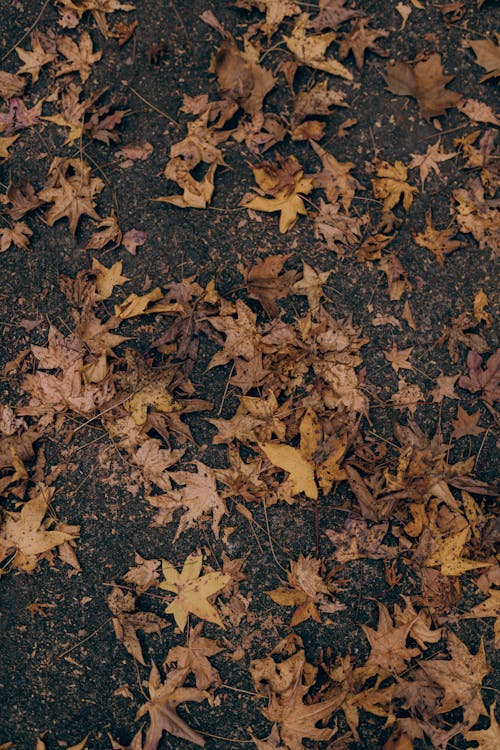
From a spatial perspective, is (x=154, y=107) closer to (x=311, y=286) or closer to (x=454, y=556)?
(x=311, y=286)

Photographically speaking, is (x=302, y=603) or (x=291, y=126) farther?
(x=291, y=126)

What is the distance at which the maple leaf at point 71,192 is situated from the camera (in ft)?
8.29

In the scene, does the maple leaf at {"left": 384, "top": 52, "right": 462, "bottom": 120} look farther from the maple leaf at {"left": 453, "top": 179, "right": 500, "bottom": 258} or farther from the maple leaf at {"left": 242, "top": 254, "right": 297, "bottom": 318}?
the maple leaf at {"left": 242, "top": 254, "right": 297, "bottom": 318}

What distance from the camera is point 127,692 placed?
2.35 meters

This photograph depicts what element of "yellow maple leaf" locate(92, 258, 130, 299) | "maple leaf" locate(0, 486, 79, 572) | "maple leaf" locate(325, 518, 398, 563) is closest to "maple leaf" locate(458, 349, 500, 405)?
"maple leaf" locate(325, 518, 398, 563)

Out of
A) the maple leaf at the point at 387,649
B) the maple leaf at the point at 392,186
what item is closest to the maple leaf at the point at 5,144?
the maple leaf at the point at 392,186

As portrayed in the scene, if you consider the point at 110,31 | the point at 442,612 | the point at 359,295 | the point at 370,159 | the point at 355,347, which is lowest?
the point at 442,612

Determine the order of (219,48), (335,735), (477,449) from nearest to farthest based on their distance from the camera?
1. (335,735)
2. (477,449)
3. (219,48)

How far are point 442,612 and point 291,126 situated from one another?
2.21 metres

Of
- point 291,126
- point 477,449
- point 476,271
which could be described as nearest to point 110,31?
point 291,126

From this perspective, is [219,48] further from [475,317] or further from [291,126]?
[475,317]

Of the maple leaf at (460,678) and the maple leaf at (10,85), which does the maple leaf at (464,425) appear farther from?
the maple leaf at (10,85)

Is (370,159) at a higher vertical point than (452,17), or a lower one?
lower

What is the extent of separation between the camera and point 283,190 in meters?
2.51
